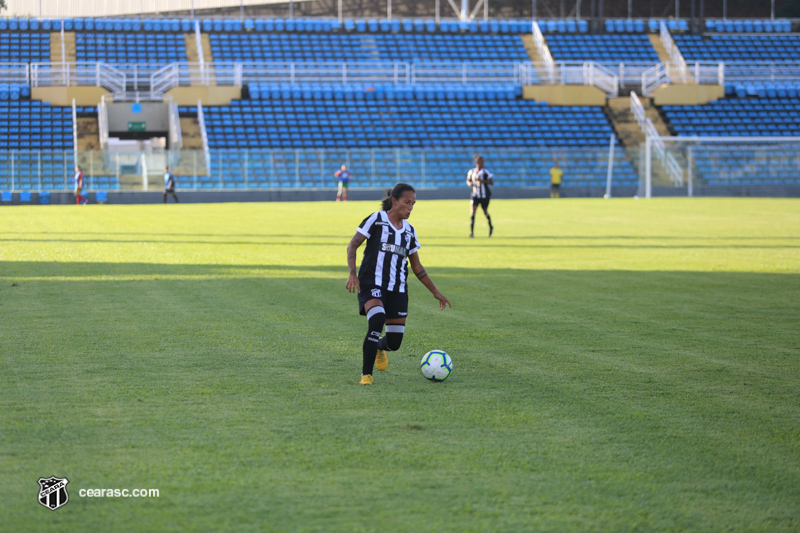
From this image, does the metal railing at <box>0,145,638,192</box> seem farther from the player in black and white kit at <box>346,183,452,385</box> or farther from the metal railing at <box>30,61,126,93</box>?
the player in black and white kit at <box>346,183,452,385</box>

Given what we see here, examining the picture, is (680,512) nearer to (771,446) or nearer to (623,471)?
(623,471)

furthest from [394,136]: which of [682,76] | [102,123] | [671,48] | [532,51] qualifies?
[671,48]

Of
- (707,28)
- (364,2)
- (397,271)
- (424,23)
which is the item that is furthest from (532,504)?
(364,2)

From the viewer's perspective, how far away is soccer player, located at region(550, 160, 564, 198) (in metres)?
39.8

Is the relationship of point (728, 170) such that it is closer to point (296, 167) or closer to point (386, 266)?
point (296, 167)

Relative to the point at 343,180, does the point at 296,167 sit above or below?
above

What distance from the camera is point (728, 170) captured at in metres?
39.7

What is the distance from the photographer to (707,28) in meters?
54.7

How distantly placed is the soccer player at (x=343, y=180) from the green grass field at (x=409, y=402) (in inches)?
997

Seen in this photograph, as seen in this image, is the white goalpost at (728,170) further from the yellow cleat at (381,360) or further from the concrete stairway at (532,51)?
the yellow cleat at (381,360)

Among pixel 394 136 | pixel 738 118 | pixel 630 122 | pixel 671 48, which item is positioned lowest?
pixel 394 136

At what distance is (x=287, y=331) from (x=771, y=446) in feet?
15.2

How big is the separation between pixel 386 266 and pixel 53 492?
2.96 metres

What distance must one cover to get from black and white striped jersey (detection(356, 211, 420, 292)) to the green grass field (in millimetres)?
707
